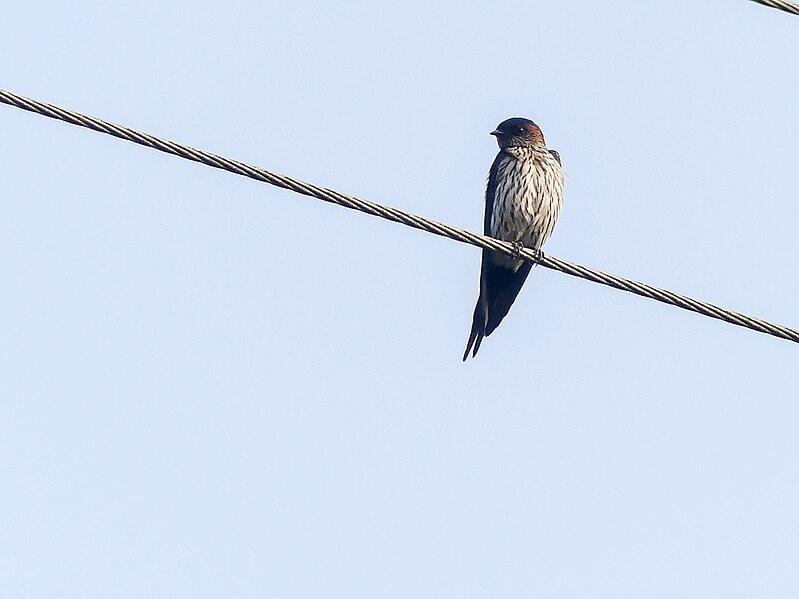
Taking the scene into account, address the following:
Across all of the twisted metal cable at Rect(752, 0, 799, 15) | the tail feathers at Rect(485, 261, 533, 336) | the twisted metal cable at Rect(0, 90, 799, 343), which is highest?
the twisted metal cable at Rect(752, 0, 799, 15)

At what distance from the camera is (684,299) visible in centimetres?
655

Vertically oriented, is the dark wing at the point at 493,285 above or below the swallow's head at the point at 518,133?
below

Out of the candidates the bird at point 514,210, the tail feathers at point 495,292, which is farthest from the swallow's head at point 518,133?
the tail feathers at point 495,292

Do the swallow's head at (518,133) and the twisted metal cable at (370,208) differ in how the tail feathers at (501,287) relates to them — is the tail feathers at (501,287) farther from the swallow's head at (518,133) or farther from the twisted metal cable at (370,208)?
the twisted metal cable at (370,208)

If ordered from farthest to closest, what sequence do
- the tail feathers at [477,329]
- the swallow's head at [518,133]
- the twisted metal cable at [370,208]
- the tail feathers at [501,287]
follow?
the swallow's head at [518,133], the tail feathers at [501,287], the tail feathers at [477,329], the twisted metal cable at [370,208]

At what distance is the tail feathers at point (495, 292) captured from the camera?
11.3 metres

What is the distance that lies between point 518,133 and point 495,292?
4.10 ft

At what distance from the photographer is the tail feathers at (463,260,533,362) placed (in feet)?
37.1

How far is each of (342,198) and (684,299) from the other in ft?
4.98

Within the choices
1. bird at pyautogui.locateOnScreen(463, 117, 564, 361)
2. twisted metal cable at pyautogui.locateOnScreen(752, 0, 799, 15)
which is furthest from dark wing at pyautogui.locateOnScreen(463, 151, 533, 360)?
twisted metal cable at pyautogui.locateOnScreen(752, 0, 799, 15)

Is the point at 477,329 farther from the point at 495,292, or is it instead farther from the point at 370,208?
the point at 370,208

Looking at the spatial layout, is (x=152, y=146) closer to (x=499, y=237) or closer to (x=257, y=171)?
(x=257, y=171)

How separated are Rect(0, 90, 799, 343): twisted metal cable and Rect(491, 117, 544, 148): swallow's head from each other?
4643 mm

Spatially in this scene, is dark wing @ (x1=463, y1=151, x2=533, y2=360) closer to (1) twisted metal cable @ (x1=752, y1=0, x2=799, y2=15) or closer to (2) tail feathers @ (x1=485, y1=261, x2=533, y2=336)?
(2) tail feathers @ (x1=485, y1=261, x2=533, y2=336)
